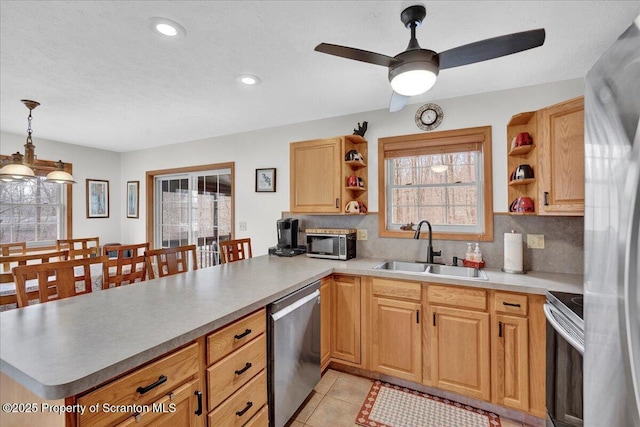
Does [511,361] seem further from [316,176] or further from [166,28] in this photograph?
[166,28]

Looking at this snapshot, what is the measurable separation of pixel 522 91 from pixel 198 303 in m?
2.89

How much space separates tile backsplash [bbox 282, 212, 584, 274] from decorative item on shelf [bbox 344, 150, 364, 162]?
59 cm

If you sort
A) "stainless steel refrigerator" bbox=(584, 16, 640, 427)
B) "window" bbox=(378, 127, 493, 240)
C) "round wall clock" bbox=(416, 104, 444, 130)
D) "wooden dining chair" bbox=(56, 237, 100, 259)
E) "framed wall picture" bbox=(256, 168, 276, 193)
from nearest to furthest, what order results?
"stainless steel refrigerator" bbox=(584, 16, 640, 427) → "window" bbox=(378, 127, 493, 240) → "round wall clock" bbox=(416, 104, 444, 130) → "wooden dining chair" bbox=(56, 237, 100, 259) → "framed wall picture" bbox=(256, 168, 276, 193)

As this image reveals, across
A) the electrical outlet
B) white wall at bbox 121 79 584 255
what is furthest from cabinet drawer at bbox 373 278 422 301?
the electrical outlet

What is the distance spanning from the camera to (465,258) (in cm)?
247

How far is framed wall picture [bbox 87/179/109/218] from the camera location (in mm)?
4410

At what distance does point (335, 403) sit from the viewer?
2.06 metres

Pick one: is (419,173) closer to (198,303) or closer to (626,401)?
(198,303)

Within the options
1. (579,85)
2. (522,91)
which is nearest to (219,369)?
(522,91)

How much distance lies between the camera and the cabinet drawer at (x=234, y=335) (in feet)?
4.08

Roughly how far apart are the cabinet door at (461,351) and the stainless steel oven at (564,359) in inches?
15.9

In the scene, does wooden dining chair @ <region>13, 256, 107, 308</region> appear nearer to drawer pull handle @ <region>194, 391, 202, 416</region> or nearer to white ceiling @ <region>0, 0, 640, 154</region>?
drawer pull handle @ <region>194, 391, 202, 416</region>

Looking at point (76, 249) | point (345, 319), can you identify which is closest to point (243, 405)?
point (345, 319)

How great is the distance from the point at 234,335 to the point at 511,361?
1792mm
